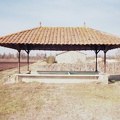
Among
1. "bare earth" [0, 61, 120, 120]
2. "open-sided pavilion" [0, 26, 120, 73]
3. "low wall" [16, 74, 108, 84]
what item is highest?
"open-sided pavilion" [0, 26, 120, 73]

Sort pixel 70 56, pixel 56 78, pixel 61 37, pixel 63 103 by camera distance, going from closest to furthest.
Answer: pixel 63 103 < pixel 56 78 < pixel 61 37 < pixel 70 56

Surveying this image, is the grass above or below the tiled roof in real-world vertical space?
below

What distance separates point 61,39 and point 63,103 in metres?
6.29

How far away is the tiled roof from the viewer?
46.0 ft

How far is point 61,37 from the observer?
15055 mm

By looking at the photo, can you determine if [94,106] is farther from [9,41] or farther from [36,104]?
[9,41]

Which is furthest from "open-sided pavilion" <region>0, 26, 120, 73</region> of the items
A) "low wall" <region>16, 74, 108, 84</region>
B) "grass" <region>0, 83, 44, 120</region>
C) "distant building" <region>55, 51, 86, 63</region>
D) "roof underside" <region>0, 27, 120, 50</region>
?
"distant building" <region>55, 51, 86, 63</region>

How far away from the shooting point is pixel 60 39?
14641 millimetres

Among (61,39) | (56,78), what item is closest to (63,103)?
(56,78)

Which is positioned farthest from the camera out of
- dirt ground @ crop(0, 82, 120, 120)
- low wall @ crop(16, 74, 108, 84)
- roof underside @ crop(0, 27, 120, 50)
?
low wall @ crop(16, 74, 108, 84)

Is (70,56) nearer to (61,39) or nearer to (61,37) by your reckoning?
(61,37)

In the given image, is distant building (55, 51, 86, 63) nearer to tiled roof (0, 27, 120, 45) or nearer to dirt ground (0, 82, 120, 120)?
tiled roof (0, 27, 120, 45)

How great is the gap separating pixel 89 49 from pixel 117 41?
10.7 feet

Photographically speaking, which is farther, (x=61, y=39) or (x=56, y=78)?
(x=61, y=39)
